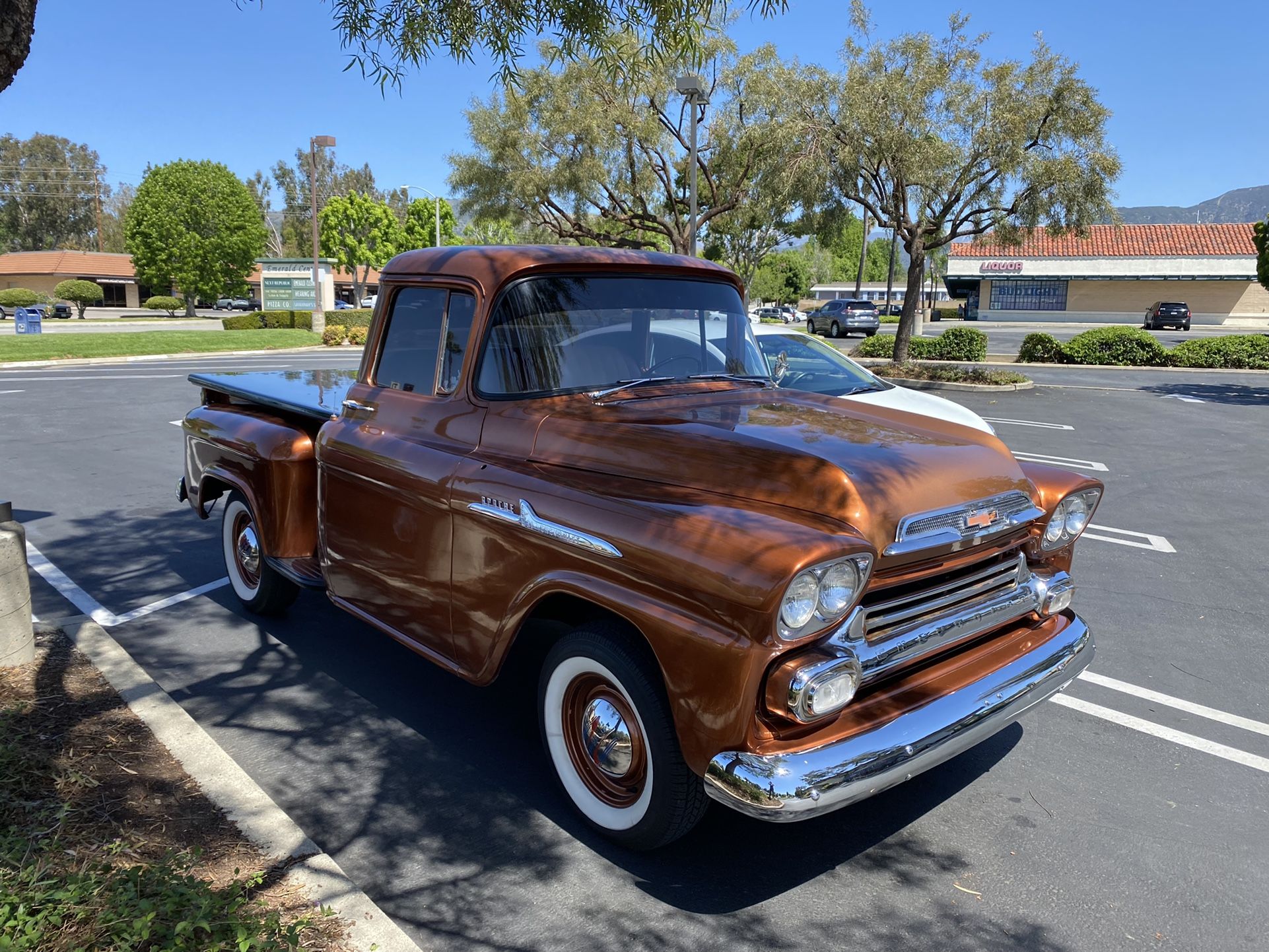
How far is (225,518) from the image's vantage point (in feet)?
17.9

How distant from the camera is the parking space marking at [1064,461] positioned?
10.1 m

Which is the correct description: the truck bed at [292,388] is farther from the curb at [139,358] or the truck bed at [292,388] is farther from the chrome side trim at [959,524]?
the curb at [139,358]

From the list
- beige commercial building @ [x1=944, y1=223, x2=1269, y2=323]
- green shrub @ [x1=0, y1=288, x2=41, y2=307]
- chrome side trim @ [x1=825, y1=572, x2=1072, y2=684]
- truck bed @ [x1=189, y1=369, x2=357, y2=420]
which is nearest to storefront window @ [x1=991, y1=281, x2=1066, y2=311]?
beige commercial building @ [x1=944, y1=223, x2=1269, y2=323]

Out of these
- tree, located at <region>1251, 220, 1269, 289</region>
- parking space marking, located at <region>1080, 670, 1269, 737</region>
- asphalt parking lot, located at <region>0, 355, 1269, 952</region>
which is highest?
tree, located at <region>1251, 220, 1269, 289</region>

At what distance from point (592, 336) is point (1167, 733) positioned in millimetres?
3070

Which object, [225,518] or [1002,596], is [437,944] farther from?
[225,518]

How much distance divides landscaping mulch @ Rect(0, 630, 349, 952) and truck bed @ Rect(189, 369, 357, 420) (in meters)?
1.67

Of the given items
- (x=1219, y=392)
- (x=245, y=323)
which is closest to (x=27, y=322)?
(x=245, y=323)

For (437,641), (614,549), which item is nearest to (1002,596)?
(614,549)

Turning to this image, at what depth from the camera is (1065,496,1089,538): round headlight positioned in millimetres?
3641

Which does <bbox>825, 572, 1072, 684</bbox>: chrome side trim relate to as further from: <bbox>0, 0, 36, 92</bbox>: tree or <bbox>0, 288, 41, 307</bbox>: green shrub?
<bbox>0, 288, 41, 307</bbox>: green shrub

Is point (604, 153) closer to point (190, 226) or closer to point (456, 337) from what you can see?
point (456, 337)

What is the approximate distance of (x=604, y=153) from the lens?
82.6 ft

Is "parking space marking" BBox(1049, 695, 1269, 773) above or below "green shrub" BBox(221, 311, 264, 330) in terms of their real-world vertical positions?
below
